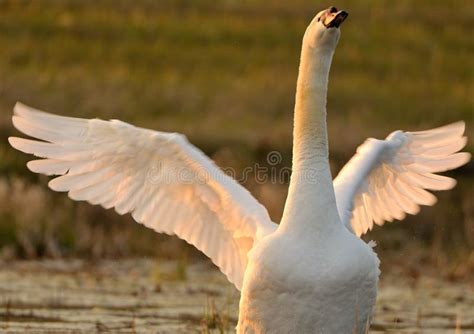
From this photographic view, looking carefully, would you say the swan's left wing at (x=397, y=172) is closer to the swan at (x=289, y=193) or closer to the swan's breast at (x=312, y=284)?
the swan at (x=289, y=193)

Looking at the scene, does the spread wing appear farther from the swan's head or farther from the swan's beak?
the swan's beak

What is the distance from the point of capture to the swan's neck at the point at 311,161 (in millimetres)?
7031

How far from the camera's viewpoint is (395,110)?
2284 cm

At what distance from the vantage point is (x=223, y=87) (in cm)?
2348

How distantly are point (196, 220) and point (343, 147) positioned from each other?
10004mm

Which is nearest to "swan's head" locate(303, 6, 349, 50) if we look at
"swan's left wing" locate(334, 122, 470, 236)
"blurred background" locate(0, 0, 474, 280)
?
"swan's left wing" locate(334, 122, 470, 236)

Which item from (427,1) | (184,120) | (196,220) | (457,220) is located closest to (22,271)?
(196,220)

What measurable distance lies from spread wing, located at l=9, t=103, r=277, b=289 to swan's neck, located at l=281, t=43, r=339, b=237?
676 millimetres

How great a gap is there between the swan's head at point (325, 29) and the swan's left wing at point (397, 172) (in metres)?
1.46

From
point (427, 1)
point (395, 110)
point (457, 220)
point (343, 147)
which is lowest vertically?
point (457, 220)

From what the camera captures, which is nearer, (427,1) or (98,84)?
(98,84)

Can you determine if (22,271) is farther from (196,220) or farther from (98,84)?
(98,84)

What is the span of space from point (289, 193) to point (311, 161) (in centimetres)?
23

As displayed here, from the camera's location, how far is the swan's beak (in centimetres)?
689
